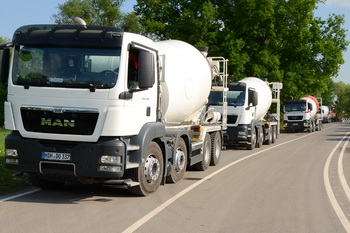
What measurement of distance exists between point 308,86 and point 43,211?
35.8 m

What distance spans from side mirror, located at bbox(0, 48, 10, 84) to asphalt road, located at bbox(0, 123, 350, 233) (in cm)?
217

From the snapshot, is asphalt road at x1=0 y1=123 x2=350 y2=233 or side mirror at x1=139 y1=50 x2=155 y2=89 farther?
side mirror at x1=139 y1=50 x2=155 y2=89

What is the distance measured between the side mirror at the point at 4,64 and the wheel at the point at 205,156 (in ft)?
20.3

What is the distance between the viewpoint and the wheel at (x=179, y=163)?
10.3 metres

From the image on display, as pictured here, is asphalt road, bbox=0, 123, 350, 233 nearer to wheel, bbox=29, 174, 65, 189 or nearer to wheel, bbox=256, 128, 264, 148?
wheel, bbox=29, 174, 65, 189

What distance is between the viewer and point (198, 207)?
7.95m

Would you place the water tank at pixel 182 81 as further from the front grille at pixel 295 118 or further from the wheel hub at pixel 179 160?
the front grille at pixel 295 118

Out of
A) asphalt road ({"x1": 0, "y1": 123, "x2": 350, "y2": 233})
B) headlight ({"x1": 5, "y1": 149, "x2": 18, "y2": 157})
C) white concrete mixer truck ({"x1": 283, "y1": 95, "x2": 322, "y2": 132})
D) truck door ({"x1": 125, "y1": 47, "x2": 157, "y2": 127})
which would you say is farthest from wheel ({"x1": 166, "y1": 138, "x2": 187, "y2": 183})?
white concrete mixer truck ({"x1": 283, "y1": 95, "x2": 322, "y2": 132})

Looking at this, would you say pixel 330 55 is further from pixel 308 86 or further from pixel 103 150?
pixel 103 150

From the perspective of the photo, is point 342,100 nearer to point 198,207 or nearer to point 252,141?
point 252,141

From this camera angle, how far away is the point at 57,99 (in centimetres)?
779

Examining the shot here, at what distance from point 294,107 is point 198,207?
34.7 metres

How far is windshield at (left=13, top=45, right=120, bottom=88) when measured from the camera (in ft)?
25.5

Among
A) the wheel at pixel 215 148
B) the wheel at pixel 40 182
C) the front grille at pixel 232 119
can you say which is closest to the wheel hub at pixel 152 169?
the wheel at pixel 40 182
